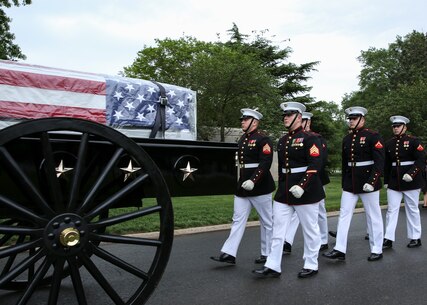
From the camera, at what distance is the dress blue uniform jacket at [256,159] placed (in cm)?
487

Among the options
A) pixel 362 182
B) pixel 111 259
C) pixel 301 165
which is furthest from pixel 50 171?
pixel 362 182

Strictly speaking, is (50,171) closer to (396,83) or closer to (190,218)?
(190,218)

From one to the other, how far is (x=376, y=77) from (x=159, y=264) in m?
42.3

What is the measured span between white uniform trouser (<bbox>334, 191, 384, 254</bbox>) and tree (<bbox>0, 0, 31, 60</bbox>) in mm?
16130

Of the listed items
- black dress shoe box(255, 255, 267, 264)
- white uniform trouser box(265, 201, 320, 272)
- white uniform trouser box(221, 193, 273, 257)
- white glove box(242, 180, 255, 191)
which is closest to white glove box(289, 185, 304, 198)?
white uniform trouser box(265, 201, 320, 272)

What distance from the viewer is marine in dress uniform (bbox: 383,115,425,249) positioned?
6223mm

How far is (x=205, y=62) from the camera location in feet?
69.5

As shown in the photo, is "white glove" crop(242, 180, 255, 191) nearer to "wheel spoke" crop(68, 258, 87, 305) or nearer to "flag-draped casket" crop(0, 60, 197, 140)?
"flag-draped casket" crop(0, 60, 197, 140)

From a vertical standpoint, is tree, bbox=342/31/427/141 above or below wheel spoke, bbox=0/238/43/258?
above

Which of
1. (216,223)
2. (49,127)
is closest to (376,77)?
(216,223)

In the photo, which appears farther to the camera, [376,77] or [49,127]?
[376,77]

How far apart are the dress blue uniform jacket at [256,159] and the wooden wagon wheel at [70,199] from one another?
1808 mm

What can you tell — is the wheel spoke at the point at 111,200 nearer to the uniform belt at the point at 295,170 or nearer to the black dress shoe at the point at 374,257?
the uniform belt at the point at 295,170

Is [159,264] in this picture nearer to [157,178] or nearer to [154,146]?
[157,178]
